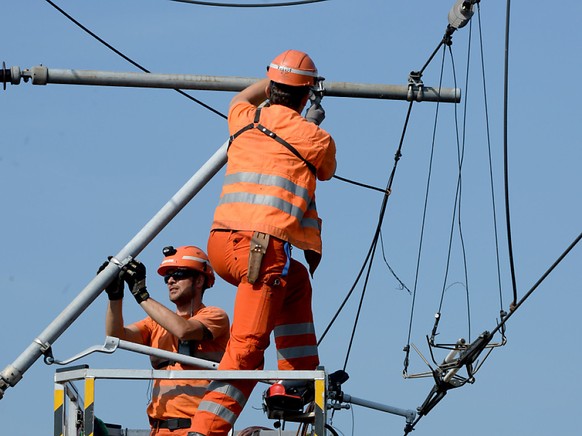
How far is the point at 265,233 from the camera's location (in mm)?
8625

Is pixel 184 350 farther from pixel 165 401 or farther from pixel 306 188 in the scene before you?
pixel 306 188

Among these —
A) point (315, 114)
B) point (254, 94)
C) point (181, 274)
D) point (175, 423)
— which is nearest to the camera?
point (315, 114)

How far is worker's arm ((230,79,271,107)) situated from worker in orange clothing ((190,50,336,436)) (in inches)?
3.3

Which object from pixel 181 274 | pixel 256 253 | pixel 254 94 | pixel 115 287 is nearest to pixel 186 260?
pixel 181 274

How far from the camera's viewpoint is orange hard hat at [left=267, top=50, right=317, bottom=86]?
905 cm

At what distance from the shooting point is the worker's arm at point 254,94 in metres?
9.30

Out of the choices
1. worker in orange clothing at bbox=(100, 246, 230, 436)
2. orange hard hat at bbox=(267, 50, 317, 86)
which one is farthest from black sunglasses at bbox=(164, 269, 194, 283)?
orange hard hat at bbox=(267, 50, 317, 86)

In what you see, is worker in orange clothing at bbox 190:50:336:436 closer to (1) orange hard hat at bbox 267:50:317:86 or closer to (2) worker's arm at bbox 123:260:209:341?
(1) orange hard hat at bbox 267:50:317:86

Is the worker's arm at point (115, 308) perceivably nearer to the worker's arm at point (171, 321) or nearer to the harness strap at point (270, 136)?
the worker's arm at point (171, 321)

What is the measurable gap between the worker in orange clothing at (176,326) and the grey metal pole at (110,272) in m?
0.09

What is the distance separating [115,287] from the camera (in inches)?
404

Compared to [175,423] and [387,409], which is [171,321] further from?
[387,409]

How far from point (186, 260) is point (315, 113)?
176cm

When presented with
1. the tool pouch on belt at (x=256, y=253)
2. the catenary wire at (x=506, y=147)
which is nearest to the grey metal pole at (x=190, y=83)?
the catenary wire at (x=506, y=147)
